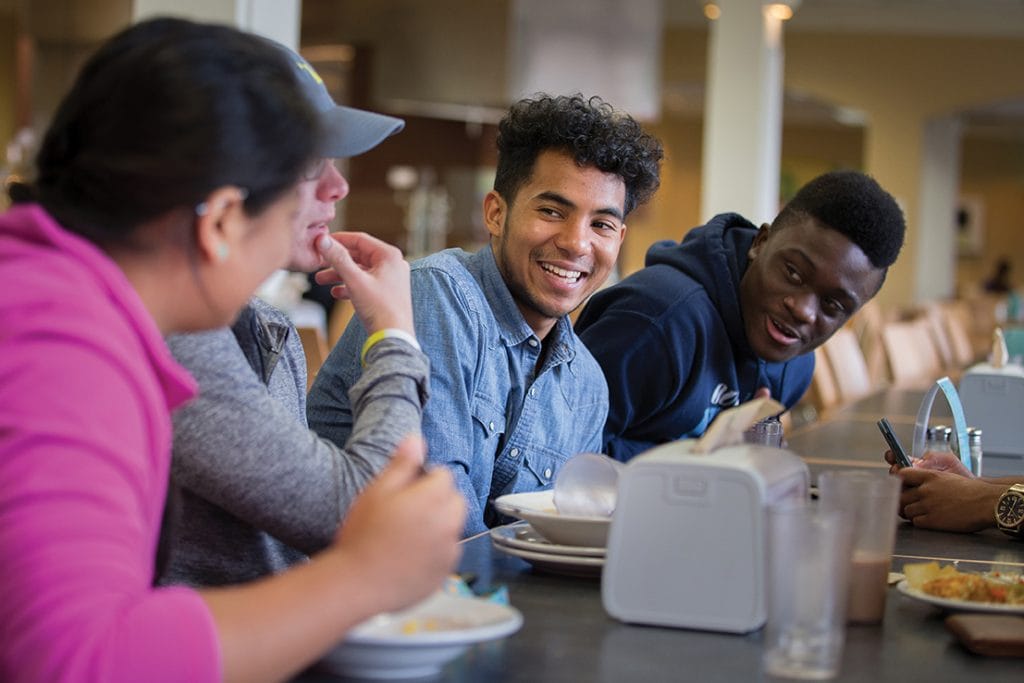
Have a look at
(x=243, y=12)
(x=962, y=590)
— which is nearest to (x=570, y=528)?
(x=962, y=590)

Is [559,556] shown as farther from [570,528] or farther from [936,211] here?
[936,211]

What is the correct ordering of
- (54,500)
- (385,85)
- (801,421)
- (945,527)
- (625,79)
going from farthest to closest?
(385,85) < (625,79) < (801,421) < (945,527) < (54,500)

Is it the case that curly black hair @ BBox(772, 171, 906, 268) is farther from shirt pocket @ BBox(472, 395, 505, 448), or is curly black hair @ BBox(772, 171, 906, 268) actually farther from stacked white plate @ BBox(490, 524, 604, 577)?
stacked white plate @ BBox(490, 524, 604, 577)

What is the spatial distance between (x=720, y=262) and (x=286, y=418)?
1.65m

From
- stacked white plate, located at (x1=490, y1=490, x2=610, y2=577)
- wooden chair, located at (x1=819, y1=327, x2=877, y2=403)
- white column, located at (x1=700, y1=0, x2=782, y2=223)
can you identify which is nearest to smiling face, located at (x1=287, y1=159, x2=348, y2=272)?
stacked white plate, located at (x1=490, y1=490, x2=610, y2=577)

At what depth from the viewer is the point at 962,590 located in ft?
4.24

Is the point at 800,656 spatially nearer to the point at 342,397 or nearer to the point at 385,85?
the point at 342,397

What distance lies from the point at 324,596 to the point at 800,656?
37 cm

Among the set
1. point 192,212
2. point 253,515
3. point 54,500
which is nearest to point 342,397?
point 253,515

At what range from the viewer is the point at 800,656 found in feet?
3.38

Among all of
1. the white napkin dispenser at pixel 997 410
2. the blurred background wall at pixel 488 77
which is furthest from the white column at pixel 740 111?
the white napkin dispenser at pixel 997 410

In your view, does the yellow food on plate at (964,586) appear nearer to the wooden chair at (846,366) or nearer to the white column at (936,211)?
the wooden chair at (846,366)

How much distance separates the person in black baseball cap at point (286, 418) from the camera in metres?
1.20

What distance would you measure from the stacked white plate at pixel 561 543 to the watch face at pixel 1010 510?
674 millimetres
